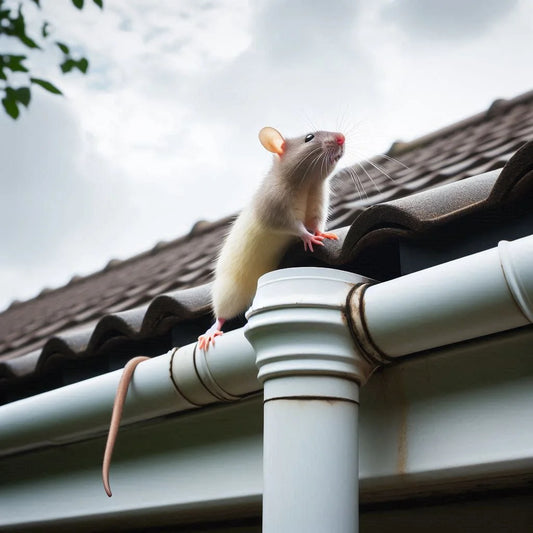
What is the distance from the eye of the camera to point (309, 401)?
1.60 meters

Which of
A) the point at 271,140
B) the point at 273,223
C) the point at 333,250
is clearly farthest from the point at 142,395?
the point at 271,140

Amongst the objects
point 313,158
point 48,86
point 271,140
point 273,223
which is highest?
point 48,86

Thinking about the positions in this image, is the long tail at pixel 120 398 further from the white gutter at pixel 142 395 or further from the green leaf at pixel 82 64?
the green leaf at pixel 82 64

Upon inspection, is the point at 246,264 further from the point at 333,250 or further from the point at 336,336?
the point at 336,336

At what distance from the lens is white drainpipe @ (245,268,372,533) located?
1.55 metres

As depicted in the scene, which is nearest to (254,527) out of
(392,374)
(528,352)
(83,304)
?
(392,374)

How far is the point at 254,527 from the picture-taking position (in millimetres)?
2660

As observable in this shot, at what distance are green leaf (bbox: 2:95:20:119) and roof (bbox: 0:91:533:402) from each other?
1.00 m

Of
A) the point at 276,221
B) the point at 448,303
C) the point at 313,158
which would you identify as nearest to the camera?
the point at 448,303

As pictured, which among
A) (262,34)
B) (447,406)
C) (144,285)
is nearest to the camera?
(447,406)

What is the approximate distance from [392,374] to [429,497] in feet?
1.87

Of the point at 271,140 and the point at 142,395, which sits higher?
the point at 271,140

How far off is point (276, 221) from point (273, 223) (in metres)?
0.01

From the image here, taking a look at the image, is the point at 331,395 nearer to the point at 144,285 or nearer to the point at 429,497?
the point at 429,497
